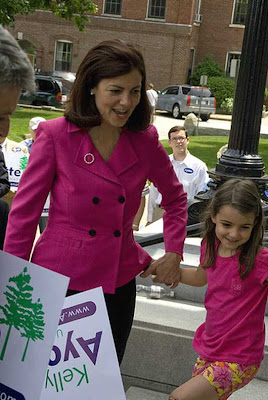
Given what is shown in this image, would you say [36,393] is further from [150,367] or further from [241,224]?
[150,367]

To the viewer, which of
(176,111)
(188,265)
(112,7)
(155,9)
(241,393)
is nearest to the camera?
(241,393)

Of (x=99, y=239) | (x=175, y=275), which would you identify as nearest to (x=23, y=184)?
(x=99, y=239)

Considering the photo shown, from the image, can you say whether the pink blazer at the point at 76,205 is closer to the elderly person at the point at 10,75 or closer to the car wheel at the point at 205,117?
the elderly person at the point at 10,75

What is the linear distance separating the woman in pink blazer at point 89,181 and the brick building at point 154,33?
35.3 meters

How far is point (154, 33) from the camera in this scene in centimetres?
3803

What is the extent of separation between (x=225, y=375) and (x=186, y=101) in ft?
91.3

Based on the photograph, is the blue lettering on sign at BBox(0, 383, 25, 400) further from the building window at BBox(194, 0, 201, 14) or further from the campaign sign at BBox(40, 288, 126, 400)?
the building window at BBox(194, 0, 201, 14)

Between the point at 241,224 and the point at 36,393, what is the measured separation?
1675mm

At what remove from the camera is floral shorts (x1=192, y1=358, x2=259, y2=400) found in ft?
10.1

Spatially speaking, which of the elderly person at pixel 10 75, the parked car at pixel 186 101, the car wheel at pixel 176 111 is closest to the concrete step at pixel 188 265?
the elderly person at pixel 10 75

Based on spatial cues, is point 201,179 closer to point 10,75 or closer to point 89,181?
point 89,181

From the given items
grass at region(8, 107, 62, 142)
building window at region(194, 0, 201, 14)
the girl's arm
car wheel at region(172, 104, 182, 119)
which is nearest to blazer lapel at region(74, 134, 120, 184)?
the girl's arm

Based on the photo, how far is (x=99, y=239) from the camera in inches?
114

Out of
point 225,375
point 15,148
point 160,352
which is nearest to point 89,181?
point 225,375
